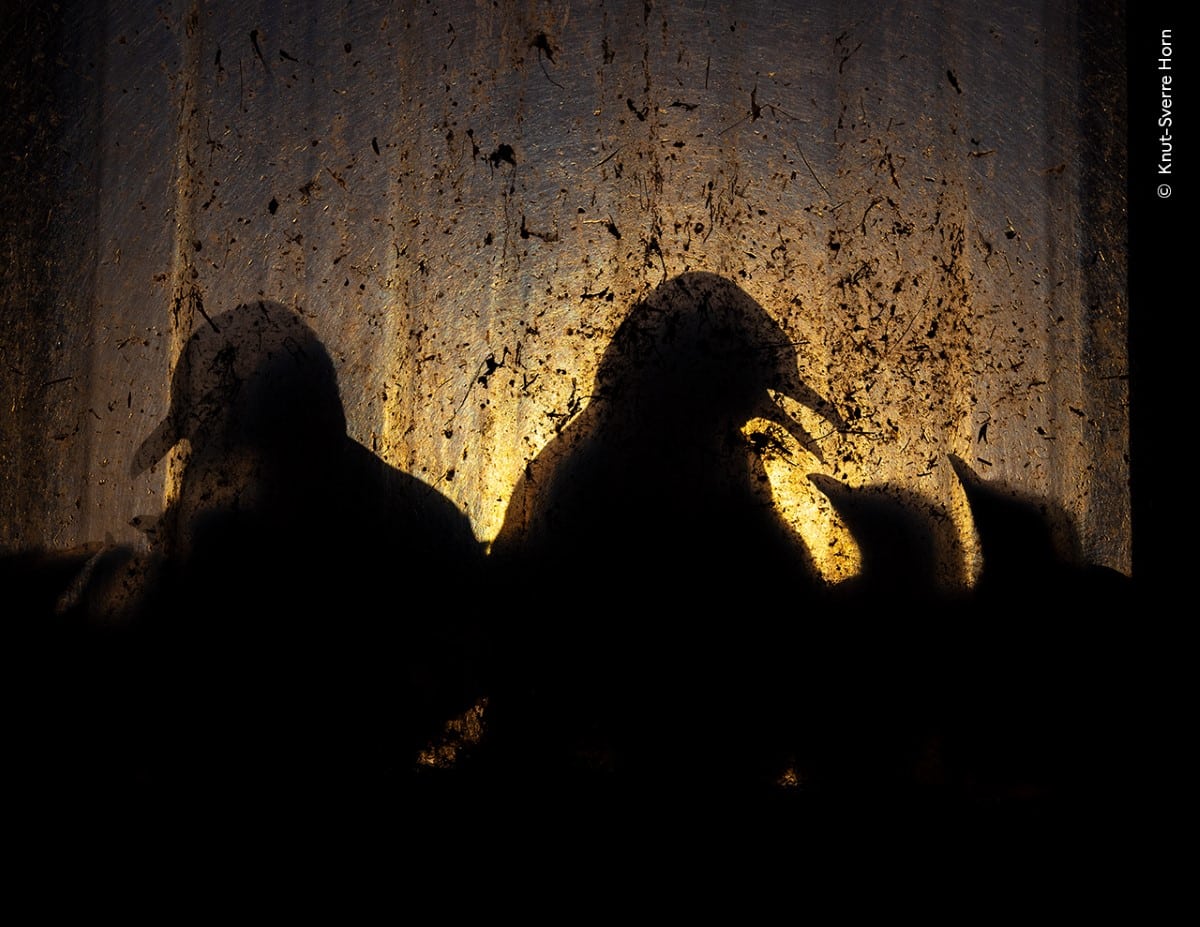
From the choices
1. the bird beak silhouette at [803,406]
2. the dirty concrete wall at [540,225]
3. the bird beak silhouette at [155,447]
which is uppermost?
the dirty concrete wall at [540,225]

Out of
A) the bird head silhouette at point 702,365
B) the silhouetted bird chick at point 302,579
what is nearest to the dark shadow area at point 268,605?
the silhouetted bird chick at point 302,579

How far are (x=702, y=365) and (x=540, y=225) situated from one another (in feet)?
1.30

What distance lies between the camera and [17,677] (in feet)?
4.55

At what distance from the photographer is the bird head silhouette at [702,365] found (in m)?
1.40

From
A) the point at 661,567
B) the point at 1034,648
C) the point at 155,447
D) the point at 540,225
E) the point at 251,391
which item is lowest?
the point at 1034,648

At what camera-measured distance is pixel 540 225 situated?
1.42m

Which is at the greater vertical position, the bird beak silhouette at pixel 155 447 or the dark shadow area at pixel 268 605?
the bird beak silhouette at pixel 155 447

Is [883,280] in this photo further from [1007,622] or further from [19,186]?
[19,186]

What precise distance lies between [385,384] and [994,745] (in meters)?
1.29

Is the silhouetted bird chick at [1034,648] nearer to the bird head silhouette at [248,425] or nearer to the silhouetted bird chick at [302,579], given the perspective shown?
the silhouetted bird chick at [302,579]

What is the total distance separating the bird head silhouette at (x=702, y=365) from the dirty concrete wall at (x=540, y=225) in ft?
0.12

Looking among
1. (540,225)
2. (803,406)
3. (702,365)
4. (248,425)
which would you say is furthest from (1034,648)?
(248,425)

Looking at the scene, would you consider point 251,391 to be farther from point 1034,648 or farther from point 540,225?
point 1034,648

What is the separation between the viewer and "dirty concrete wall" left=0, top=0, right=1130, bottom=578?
4.61ft
